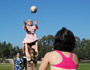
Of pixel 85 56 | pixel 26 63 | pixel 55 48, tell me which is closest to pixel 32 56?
pixel 26 63

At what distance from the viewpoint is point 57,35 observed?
400 cm

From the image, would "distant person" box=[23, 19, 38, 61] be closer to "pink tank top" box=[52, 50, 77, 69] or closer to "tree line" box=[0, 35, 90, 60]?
"pink tank top" box=[52, 50, 77, 69]

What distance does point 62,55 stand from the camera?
394cm

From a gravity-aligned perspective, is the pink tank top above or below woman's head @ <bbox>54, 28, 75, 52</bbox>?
below

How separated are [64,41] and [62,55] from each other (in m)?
0.24

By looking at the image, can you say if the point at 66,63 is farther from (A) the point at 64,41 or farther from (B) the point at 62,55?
(A) the point at 64,41

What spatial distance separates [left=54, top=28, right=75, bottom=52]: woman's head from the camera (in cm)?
396

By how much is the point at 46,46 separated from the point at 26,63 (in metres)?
111

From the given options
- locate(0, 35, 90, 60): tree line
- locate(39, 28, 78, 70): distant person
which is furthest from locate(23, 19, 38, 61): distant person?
locate(0, 35, 90, 60): tree line


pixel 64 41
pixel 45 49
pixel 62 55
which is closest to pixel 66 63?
pixel 62 55

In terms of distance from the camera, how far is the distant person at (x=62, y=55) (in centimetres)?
388

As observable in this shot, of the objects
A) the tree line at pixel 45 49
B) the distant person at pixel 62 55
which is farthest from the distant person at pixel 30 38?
the tree line at pixel 45 49

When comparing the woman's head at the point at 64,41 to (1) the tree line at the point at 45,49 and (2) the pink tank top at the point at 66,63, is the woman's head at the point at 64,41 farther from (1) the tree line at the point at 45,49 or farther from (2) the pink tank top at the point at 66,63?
(1) the tree line at the point at 45,49

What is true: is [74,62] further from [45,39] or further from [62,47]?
[45,39]
